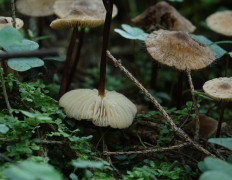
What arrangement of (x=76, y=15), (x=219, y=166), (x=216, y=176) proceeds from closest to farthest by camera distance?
Result: (x=216, y=176) < (x=219, y=166) < (x=76, y=15)

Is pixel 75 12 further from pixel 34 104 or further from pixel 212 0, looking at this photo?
pixel 212 0

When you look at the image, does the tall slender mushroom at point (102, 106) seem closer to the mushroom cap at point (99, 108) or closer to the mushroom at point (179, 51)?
the mushroom cap at point (99, 108)

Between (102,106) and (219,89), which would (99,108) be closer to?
(102,106)

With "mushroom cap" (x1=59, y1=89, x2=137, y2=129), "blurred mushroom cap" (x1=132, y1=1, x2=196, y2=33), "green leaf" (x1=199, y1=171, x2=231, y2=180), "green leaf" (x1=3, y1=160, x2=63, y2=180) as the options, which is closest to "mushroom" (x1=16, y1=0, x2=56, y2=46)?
"blurred mushroom cap" (x1=132, y1=1, x2=196, y2=33)

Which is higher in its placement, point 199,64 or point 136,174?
point 199,64

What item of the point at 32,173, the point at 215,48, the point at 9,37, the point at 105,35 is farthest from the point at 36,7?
the point at 32,173

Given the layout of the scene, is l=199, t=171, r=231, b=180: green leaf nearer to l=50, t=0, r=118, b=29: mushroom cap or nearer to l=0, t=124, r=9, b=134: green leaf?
l=0, t=124, r=9, b=134: green leaf

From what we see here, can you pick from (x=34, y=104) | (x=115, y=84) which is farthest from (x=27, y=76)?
(x=115, y=84)
